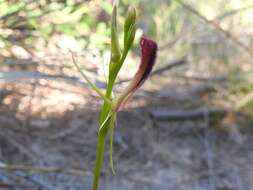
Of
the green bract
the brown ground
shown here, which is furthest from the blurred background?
the green bract

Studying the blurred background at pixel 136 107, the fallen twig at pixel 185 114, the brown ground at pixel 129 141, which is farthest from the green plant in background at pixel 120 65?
the fallen twig at pixel 185 114

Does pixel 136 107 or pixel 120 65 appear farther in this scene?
pixel 136 107

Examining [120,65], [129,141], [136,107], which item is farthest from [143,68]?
[136,107]

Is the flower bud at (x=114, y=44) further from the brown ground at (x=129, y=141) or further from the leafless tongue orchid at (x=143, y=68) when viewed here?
the brown ground at (x=129, y=141)

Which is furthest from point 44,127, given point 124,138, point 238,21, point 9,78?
point 238,21

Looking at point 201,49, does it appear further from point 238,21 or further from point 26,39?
point 26,39

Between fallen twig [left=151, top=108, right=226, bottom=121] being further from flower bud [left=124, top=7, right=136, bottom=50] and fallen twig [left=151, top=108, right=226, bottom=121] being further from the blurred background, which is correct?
flower bud [left=124, top=7, right=136, bottom=50]

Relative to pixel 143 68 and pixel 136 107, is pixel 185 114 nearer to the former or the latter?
pixel 136 107
